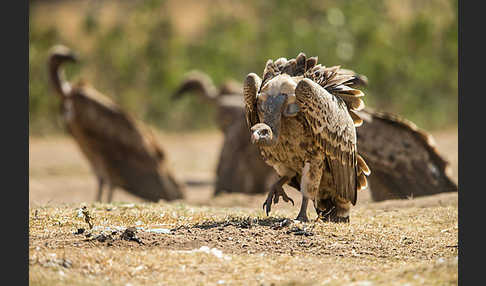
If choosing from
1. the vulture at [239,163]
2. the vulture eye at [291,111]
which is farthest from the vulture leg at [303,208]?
the vulture at [239,163]

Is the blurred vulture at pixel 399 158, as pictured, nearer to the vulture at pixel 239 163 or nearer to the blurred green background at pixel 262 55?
the vulture at pixel 239 163

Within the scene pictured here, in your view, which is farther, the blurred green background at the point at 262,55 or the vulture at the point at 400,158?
the blurred green background at the point at 262,55

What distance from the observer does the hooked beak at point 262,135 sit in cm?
586

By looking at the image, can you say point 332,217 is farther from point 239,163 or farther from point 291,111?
point 239,163

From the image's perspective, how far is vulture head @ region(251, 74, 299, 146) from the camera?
594cm

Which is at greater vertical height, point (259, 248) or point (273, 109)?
point (273, 109)

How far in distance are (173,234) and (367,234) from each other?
1625 mm

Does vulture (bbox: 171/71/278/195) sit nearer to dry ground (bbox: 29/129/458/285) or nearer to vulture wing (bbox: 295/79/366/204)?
dry ground (bbox: 29/129/458/285)

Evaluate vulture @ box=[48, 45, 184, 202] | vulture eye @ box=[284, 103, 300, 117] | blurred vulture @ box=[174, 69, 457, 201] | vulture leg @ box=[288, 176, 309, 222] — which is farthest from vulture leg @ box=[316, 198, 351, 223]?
vulture @ box=[48, 45, 184, 202]

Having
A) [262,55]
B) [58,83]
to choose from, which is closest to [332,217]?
[58,83]

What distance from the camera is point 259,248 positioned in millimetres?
5582

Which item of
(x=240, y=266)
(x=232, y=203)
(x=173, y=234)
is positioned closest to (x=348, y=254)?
(x=240, y=266)

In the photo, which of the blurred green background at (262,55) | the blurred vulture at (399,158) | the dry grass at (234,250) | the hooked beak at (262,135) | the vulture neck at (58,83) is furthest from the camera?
the blurred green background at (262,55)

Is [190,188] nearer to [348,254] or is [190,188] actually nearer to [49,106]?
[49,106]
